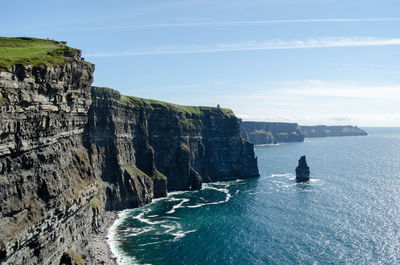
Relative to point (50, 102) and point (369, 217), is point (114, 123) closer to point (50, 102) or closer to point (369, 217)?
point (50, 102)

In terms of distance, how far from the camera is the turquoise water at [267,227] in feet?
309

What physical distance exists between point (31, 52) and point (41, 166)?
99.5ft

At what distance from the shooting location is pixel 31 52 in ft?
268

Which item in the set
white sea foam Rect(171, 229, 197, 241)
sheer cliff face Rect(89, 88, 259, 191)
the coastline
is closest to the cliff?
the coastline

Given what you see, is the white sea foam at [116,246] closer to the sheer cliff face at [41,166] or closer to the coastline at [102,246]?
the coastline at [102,246]

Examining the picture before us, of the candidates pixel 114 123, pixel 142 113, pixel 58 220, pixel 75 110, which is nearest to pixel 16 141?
pixel 58 220

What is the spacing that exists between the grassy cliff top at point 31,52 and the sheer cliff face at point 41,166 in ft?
6.58

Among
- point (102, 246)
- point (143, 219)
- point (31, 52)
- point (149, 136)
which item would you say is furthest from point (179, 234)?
point (149, 136)

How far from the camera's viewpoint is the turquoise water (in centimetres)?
9425

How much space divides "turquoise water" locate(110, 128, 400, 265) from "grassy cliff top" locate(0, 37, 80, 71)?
55.8 m

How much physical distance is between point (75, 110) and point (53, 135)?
13565mm

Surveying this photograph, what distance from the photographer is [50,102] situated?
241 ft

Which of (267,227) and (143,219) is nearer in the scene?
(267,227)

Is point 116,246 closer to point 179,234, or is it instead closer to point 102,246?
point 102,246
